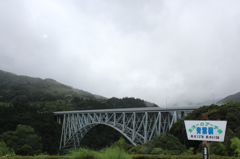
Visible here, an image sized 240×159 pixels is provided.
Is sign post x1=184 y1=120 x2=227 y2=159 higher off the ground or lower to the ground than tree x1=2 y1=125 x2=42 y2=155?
higher

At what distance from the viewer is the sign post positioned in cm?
445

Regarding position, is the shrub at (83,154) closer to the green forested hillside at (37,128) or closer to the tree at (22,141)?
the green forested hillside at (37,128)

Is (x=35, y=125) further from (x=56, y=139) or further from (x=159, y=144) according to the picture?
(x=159, y=144)

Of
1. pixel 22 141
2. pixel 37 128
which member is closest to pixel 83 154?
pixel 22 141

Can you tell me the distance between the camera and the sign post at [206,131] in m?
4.45

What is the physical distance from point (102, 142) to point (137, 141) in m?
26.9

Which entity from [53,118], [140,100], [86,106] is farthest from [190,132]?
[140,100]

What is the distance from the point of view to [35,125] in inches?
1761

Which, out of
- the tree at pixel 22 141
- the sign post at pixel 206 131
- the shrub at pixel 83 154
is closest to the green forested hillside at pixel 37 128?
the tree at pixel 22 141

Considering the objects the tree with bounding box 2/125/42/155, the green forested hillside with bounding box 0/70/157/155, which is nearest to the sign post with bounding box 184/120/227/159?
the green forested hillside with bounding box 0/70/157/155

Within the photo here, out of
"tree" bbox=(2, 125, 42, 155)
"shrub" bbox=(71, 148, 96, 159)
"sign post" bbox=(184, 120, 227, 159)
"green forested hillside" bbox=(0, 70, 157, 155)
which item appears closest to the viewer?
"sign post" bbox=(184, 120, 227, 159)

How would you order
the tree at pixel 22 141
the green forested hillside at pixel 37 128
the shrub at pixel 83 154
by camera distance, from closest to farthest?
1. the shrub at pixel 83 154
2. the tree at pixel 22 141
3. the green forested hillside at pixel 37 128

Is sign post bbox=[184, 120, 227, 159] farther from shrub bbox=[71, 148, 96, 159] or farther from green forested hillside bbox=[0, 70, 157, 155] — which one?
green forested hillside bbox=[0, 70, 157, 155]

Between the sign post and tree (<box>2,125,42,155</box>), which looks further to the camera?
tree (<box>2,125,42,155</box>)
